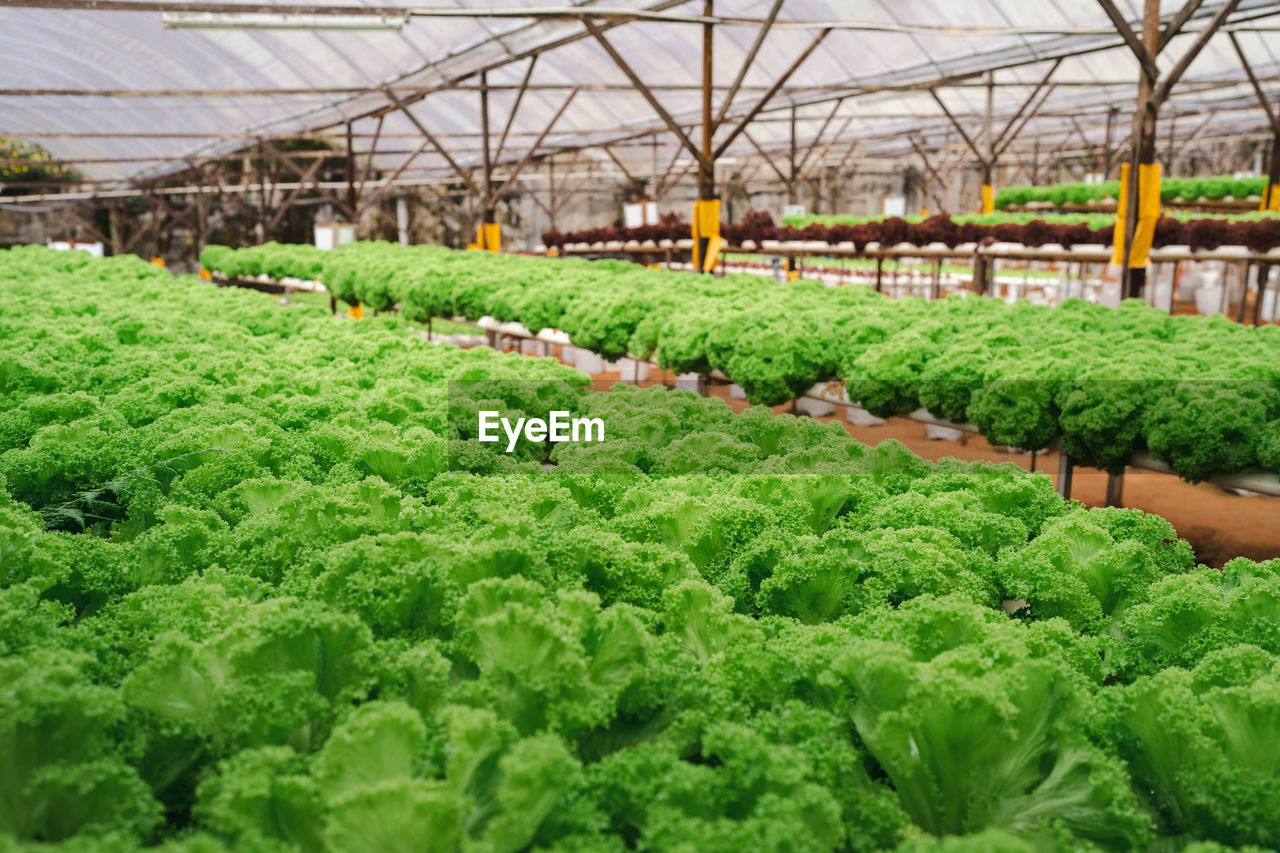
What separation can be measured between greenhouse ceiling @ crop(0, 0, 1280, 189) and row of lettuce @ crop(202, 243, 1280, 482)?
2.57 m

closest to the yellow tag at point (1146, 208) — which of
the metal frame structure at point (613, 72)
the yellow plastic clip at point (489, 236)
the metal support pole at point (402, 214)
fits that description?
the metal frame structure at point (613, 72)

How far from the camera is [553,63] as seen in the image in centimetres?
1603

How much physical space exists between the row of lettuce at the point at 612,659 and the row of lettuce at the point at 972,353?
232 centimetres

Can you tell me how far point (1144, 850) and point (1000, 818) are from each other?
0.23 m

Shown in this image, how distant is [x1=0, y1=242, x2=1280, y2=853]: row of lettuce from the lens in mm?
1552

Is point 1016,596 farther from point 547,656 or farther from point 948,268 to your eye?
point 948,268

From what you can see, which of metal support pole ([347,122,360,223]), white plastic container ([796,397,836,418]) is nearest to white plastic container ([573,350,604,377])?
white plastic container ([796,397,836,418])

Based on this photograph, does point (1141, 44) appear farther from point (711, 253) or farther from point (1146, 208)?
point (711, 253)

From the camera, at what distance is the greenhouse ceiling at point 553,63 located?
1135 cm

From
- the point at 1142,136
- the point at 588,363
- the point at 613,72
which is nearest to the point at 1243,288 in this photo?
the point at 1142,136

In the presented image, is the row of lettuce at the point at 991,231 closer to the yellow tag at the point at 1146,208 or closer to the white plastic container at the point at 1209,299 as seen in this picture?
the yellow tag at the point at 1146,208

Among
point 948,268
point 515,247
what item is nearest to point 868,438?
point 948,268

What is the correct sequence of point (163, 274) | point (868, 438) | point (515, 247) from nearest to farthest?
point (868, 438) < point (163, 274) < point (515, 247)

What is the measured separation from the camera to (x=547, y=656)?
1.79 metres
